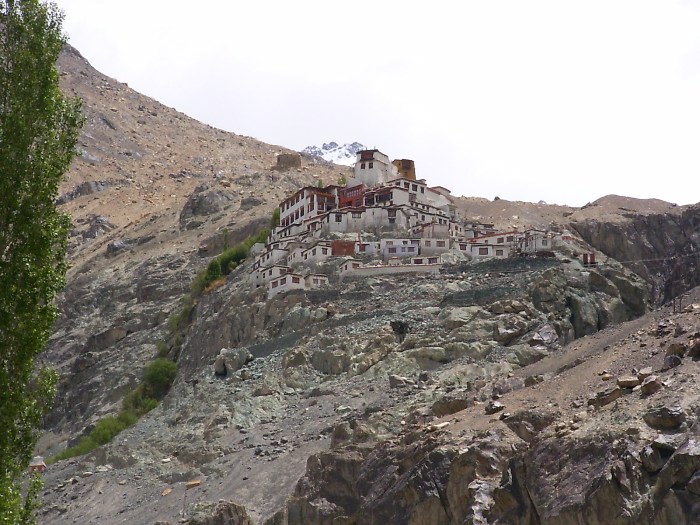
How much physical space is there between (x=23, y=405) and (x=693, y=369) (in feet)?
57.2

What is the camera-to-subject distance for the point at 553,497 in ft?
98.9

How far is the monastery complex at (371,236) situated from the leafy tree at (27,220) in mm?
41510

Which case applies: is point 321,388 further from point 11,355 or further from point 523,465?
point 11,355

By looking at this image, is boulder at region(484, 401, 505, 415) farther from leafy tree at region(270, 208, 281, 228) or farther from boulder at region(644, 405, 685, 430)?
leafy tree at region(270, 208, 281, 228)

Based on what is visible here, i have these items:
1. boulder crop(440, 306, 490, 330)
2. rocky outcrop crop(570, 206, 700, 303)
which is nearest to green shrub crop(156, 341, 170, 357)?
boulder crop(440, 306, 490, 330)

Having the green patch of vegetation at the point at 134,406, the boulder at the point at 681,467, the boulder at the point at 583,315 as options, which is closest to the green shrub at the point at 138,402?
the green patch of vegetation at the point at 134,406

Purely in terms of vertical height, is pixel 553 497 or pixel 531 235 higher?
pixel 531 235

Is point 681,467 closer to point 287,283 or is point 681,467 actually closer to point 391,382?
point 391,382

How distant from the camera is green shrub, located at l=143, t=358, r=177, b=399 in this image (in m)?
69.9

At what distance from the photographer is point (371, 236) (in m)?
74.6

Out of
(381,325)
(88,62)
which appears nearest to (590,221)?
(381,325)

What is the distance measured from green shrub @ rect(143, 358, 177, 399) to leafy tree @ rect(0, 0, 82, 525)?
44015 millimetres

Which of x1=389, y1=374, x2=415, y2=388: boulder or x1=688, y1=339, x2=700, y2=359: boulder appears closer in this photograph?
x1=688, y1=339, x2=700, y2=359: boulder

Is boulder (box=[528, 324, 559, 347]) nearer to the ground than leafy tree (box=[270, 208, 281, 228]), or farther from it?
nearer to the ground
